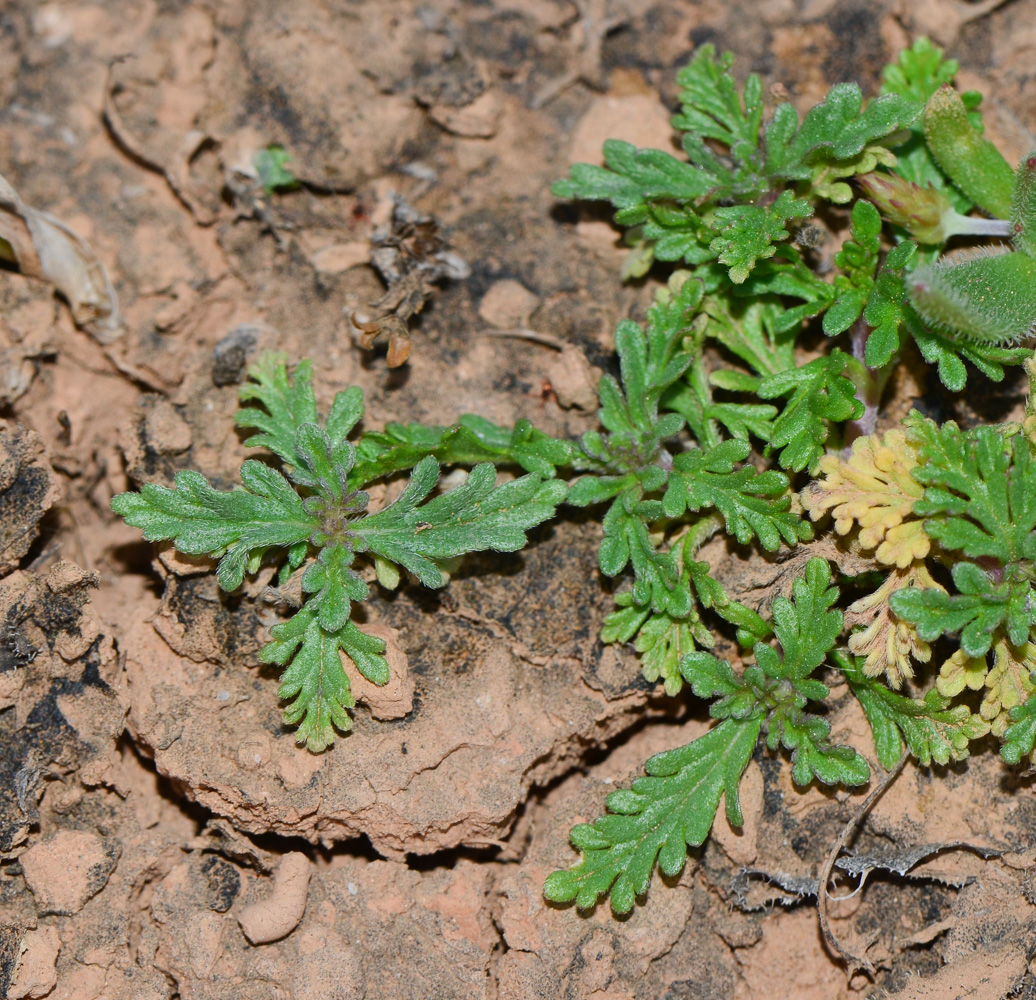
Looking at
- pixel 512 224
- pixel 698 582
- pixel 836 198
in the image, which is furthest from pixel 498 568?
pixel 836 198

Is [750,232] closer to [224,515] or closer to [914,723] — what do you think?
[914,723]

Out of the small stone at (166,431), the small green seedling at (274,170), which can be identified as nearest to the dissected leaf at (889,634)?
the small stone at (166,431)

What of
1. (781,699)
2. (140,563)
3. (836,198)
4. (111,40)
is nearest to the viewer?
(781,699)

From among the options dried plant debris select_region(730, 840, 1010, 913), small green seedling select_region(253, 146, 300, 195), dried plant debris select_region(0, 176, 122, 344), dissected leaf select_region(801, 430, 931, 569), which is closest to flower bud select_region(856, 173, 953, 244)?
dissected leaf select_region(801, 430, 931, 569)

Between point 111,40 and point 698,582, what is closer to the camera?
point 698,582

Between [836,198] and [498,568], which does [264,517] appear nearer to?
[498,568]

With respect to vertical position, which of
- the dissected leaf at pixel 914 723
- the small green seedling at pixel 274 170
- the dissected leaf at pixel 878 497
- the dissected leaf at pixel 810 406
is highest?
the small green seedling at pixel 274 170

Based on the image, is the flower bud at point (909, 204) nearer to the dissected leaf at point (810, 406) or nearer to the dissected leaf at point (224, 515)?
the dissected leaf at point (810, 406)

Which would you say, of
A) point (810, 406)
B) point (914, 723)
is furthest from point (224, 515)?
point (914, 723)
